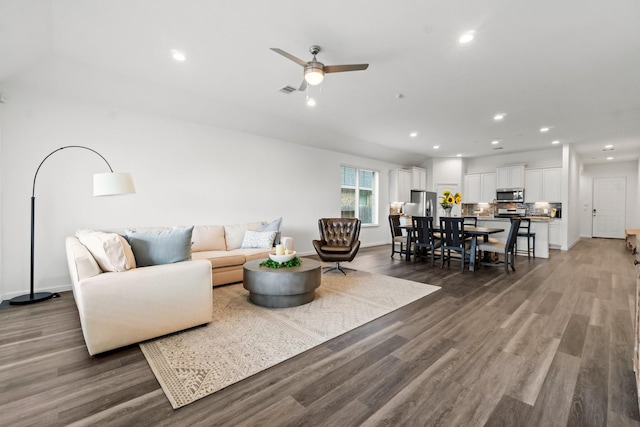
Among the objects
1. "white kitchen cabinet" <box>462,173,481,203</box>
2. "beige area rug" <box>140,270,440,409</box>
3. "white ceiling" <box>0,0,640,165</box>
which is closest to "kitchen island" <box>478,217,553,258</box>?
"white ceiling" <box>0,0,640,165</box>

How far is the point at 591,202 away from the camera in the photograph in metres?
10.4

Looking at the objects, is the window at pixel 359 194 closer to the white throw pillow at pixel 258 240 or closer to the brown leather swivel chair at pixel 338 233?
the brown leather swivel chair at pixel 338 233

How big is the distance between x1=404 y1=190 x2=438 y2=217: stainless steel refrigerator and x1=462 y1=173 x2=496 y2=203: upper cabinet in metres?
1.20

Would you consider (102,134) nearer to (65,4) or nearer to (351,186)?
(65,4)

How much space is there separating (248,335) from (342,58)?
3.15m

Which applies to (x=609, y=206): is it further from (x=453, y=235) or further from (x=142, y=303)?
(x=142, y=303)

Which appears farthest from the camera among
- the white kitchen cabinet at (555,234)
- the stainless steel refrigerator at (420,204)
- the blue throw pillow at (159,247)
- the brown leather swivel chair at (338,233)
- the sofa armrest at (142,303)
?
the stainless steel refrigerator at (420,204)

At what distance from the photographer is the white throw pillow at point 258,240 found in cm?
485

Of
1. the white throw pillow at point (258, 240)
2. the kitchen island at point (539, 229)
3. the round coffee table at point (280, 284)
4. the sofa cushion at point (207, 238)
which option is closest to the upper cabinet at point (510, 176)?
the kitchen island at point (539, 229)

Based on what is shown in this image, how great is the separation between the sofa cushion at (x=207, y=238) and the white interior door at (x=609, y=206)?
1331cm

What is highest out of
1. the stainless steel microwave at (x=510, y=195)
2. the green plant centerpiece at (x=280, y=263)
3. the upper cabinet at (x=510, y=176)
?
the upper cabinet at (x=510, y=176)

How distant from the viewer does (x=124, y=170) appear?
4.30 m

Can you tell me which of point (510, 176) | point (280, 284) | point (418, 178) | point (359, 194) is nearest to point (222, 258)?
point (280, 284)

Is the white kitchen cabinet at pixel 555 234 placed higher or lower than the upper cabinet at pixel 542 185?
lower
